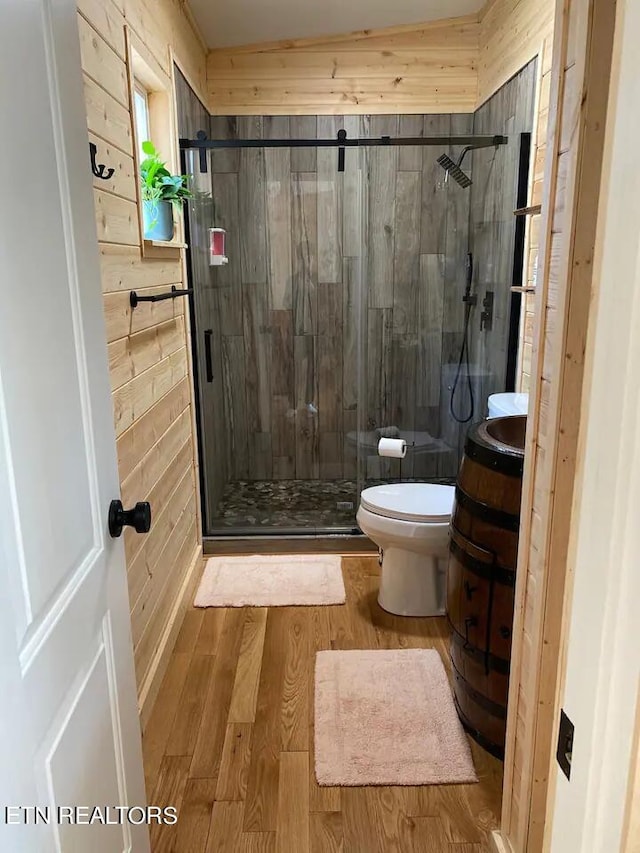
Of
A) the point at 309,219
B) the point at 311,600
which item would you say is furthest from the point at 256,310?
the point at 311,600

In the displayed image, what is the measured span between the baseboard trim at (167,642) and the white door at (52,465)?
838mm

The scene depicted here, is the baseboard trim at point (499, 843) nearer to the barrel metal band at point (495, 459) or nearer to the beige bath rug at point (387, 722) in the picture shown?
the beige bath rug at point (387, 722)

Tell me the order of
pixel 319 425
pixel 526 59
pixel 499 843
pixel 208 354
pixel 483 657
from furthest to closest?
pixel 319 425, pixel 208 354, pixel 526 59, pixel 483 657, pixel 499 843

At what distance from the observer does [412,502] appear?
8.50 ft

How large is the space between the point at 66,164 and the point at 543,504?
103 cm

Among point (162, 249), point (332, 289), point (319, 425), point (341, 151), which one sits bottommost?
point (319, 425)

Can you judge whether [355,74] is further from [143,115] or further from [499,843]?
[499,843]

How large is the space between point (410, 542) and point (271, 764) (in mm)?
957

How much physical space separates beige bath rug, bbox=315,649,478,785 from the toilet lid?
1.68 feet

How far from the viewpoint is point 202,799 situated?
69.2 inches

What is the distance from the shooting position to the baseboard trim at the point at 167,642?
80.2 inches

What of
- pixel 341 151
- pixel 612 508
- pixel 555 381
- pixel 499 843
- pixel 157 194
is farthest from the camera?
pixel 341 151

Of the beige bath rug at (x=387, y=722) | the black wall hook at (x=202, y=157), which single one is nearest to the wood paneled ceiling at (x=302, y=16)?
the black wall hook at (x=202, y=157)

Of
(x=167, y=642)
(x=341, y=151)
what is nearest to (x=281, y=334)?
(x=341, y=151)
